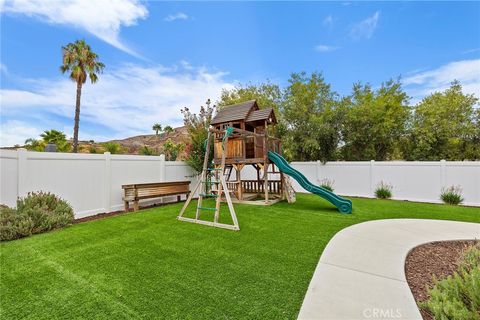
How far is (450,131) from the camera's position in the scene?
1269 cm

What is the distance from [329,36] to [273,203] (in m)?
8.63

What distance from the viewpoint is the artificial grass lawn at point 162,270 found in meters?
2.27

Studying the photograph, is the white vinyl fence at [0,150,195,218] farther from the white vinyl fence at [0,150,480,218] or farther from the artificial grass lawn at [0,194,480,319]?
the artificial grass lawn at [0,194,480,319]

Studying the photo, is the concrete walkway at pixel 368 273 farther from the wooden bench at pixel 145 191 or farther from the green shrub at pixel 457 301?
the wooden bench at pixel 145 191

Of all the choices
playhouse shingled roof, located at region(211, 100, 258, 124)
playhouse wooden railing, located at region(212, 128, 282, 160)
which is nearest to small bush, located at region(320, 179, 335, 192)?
playhouse wooden railing, located at region(212, 128, 282, 160)

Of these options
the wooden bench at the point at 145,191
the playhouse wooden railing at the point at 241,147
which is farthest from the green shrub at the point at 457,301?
Result: the wooden bench at the point at 145,191

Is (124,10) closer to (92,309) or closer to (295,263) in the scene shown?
(92,309)

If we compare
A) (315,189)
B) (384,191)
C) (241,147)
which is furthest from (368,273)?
(384,191)

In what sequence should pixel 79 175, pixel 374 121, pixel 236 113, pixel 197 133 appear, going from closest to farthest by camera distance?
pixel 79 175
pixel 236 113
pixel 197 133
pixel 374 121

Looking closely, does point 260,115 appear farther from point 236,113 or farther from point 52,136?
point 52,136

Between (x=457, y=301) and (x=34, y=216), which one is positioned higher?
(x=34, y=216)

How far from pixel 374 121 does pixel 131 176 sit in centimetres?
1287

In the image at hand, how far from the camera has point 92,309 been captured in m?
2.25

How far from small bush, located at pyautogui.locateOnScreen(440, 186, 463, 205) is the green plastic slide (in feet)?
16.8
